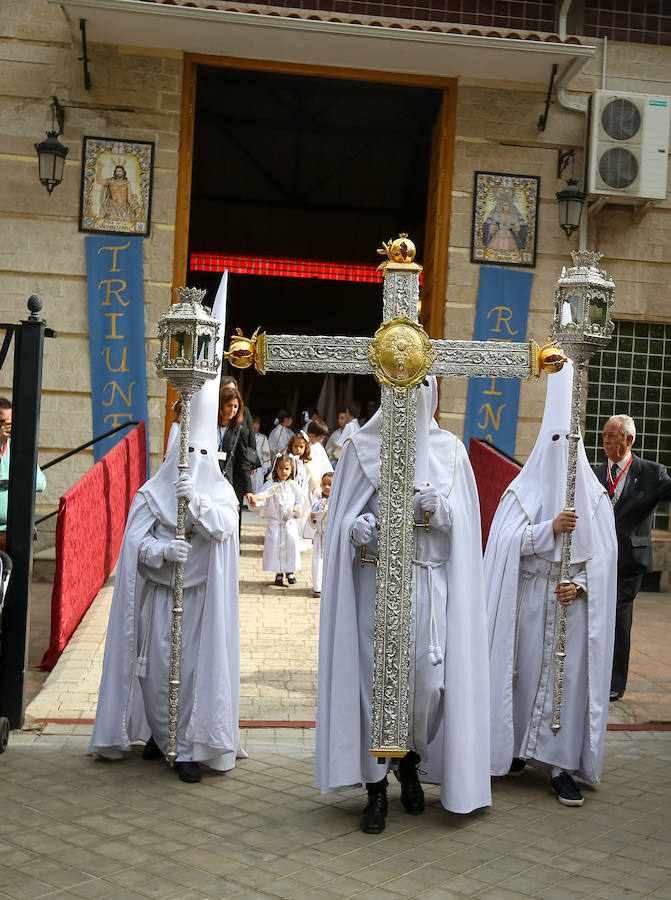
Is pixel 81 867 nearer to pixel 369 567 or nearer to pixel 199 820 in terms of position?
pixel 199 820

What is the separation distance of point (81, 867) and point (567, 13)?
1159 centimetres

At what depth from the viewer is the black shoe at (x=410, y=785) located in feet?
16.4

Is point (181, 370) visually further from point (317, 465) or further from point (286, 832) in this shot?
point (317, 465)

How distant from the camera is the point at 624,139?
12172 millimetres

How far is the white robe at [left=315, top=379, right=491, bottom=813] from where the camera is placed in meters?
4.84

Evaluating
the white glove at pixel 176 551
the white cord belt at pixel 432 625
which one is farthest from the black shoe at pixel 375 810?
the white glove at pixel 176 551

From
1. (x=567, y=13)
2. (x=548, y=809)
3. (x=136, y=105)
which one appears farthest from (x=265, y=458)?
(x=548, y=809)

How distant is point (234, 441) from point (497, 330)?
4147mm

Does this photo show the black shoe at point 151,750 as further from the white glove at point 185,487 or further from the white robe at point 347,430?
the white robe at point 347,430

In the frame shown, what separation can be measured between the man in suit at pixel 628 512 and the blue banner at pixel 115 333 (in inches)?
254

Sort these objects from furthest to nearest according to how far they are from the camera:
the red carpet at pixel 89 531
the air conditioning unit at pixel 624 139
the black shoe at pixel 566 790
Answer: the air conditioning unit at pixel 624 139
the red carpet at pixel 89 531
the black shoe at pixel 566 790

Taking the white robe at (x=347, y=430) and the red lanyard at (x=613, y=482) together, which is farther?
the white robe at (x=347, y=430)

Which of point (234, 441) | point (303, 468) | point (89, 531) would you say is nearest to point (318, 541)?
point (234, 441)

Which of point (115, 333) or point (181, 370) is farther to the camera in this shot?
point (115, 333)
